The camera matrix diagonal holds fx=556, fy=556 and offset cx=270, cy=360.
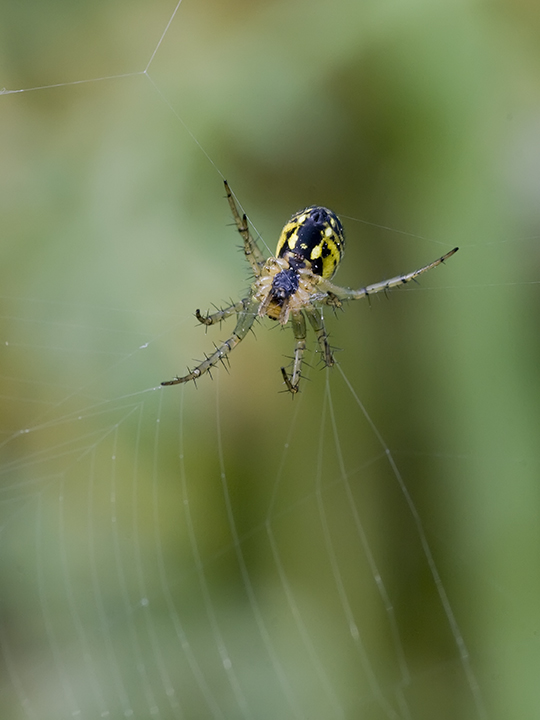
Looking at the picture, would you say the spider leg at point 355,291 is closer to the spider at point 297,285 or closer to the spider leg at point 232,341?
the spider at point 297,285

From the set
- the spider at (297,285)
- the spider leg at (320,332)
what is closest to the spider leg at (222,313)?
the spider at (297,285)

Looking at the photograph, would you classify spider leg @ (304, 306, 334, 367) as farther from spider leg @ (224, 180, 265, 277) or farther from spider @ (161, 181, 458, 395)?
spider leg @ (224, 180, 265, 277)

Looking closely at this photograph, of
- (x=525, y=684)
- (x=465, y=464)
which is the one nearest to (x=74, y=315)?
(x=465, y=464)

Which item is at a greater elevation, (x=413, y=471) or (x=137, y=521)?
(x=137, y=521)

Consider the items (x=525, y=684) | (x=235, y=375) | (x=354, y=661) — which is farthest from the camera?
(x=235, y=375)

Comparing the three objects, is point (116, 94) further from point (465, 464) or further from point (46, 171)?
point (465, 464)

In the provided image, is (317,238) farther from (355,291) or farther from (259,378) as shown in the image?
(259,378)
